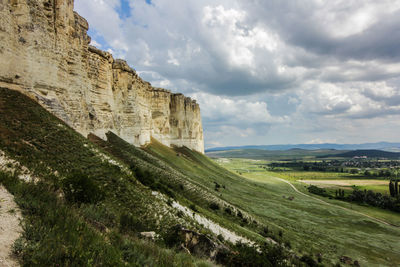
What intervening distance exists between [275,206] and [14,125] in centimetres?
4123

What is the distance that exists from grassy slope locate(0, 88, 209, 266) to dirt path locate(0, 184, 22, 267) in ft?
0.65

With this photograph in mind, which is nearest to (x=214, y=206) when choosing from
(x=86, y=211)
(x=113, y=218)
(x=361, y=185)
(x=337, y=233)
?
(x=113, y=218)

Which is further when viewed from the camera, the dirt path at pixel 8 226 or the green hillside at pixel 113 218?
the green hillside at pixel 113 218

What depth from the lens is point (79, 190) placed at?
1057cm

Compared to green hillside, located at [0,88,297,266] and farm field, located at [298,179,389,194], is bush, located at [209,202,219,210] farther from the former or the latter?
farm field, located at [298,179,389,194]

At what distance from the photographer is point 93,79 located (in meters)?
31.8

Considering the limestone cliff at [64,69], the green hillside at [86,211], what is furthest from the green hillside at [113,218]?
the limestone cliff at [64,69]

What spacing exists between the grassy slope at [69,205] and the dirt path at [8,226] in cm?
20

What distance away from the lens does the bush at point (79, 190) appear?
407 inches

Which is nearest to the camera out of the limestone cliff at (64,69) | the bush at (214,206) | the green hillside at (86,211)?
the green hillside at (86,211)

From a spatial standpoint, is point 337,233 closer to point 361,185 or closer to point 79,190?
point 79,190

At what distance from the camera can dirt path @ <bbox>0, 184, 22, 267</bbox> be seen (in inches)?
176

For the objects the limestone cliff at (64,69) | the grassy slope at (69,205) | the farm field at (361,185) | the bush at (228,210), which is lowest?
the farm field at (361,185)

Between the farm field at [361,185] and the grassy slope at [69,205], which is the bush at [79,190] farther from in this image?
the farm field at [361,185]
